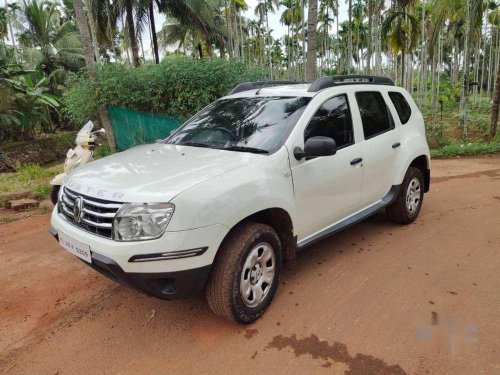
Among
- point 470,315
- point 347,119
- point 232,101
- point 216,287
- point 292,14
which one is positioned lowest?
point 470,315

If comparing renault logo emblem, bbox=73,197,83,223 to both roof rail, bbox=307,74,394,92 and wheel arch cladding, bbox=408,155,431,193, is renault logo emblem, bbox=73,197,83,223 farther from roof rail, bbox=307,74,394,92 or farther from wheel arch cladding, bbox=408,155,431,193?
wheel arch cladding, bbox=408,155,431,193

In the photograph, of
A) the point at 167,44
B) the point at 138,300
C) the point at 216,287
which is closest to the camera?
the point at 216,287

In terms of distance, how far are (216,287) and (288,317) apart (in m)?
0.70

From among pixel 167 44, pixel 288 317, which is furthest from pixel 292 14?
pixel 288 317

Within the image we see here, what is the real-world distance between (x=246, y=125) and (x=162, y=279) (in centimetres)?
167

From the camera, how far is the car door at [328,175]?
324 cm

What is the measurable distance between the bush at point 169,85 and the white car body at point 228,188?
4377 millimetres

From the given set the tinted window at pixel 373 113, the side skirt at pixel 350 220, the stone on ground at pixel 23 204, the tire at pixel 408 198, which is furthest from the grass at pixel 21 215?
the tire at pixel 408 198

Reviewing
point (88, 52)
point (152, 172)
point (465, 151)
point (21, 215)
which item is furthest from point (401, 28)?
point (152, 172)

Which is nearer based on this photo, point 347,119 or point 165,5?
point 347,119

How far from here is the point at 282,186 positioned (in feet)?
9.93

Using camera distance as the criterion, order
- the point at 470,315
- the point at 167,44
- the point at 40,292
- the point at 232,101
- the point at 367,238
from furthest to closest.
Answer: the point at 167,44 < the point at 367,238 < the point at 232,101 < the point at 40,292 < the point at 470,315

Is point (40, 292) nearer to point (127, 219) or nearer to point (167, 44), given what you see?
point (127, 219)

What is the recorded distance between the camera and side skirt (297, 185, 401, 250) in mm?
3432
